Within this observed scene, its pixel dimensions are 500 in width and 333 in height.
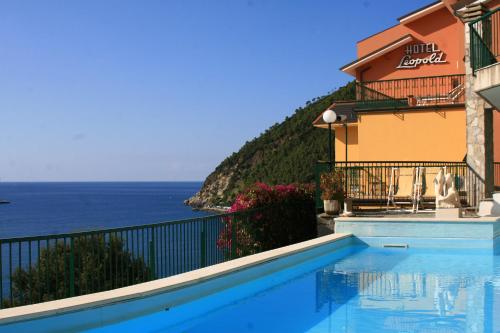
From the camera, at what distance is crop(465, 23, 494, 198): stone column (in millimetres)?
15891

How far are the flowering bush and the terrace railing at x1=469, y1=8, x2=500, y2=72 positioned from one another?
5527 millimetres

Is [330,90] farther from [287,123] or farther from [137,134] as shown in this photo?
[137,134]

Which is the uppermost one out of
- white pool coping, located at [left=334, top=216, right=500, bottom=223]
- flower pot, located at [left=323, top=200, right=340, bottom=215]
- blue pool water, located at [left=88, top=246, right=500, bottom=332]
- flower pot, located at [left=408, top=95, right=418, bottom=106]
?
flower pot, located at [left=408, top=95, right=418, bottom=106]

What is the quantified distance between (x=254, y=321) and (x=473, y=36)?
37.4 ft

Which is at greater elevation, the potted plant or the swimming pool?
the potted plant

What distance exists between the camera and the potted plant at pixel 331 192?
48.4ft

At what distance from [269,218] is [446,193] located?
14.4 ft

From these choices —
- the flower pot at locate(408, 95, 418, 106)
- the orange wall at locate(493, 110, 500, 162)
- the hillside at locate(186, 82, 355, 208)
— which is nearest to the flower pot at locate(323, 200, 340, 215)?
the flower pot at locate(408, 95, 418, 106)

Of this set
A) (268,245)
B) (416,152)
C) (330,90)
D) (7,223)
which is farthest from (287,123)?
(268,245)

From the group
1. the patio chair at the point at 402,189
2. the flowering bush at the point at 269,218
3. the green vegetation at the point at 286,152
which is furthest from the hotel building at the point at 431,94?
the green vegetation at the point at 286,152

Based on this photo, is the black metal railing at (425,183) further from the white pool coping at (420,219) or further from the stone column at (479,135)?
the white pool coping at (420,219)

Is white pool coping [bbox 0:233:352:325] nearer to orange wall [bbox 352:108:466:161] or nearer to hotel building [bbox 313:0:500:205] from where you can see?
hotel building [bbox 313:0:500:205]

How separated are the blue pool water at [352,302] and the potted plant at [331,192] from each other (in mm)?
3410

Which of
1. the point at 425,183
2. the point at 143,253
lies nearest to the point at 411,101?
the point at 425,183
